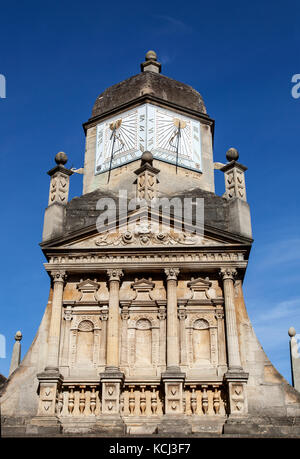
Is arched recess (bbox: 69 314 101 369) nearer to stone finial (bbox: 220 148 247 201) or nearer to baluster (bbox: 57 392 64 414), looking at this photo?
baluster (bbox: 57 392 64 414)

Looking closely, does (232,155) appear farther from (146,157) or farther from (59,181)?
(59,181)

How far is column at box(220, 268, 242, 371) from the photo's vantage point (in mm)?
14534

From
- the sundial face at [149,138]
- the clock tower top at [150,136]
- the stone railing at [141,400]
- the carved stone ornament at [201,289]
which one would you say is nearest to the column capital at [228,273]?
the carved stone ornament at [201,289]

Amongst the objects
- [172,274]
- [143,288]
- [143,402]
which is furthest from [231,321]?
[143,402]

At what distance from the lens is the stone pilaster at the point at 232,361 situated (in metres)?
13.9

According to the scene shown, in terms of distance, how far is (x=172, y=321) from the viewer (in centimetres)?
1506

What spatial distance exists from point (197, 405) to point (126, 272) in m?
3.81

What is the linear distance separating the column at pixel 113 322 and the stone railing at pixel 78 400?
0.72 metres

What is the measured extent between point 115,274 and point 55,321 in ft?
6.25

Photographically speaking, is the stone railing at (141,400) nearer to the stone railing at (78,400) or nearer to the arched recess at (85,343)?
the stone railing at (78,400)

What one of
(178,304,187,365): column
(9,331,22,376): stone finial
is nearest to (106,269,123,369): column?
(178,304,187,365): column

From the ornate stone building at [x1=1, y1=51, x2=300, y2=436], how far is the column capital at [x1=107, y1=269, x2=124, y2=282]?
3 centimetres

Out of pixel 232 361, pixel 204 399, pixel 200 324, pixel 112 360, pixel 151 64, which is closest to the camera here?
pixel 204 399
